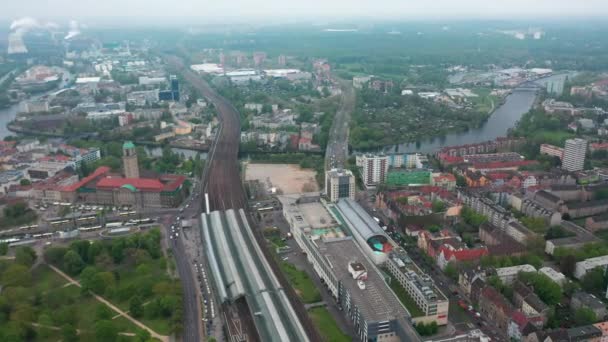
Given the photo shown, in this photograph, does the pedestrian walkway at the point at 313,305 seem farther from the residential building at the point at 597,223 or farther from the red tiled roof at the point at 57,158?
the red tiled roof at the point at 57,158

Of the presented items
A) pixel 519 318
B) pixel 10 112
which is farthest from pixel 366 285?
pixel 10 112

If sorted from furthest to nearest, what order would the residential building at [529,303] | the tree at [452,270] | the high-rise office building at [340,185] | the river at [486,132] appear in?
1. the river at [486,132]
2. the high-rise office building at [340,185]
3. the tree at [452,270]
4. the residential building at [529,303]

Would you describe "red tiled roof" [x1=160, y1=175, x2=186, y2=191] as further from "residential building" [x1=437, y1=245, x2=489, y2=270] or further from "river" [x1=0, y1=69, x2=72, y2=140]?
"river" [x1=0, y1=69, x2=72, y2=140]

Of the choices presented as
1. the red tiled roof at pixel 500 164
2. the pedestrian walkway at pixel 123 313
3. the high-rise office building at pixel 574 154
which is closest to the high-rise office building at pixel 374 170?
the red tiled roof at pixel 500 164

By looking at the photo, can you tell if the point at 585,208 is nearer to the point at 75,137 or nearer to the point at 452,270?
the point at 452,270

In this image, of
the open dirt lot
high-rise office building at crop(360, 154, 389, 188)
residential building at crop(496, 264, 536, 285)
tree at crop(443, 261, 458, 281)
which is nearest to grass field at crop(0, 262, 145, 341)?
tree at crop(443, 261, 458, 281)

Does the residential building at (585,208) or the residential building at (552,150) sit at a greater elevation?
the residential building at (552,150)
